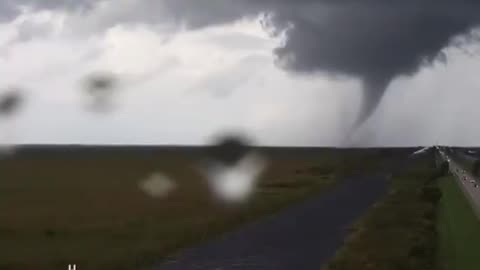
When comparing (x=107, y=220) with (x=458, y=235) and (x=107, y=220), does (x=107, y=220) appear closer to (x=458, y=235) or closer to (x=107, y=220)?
(x=107, y=220)

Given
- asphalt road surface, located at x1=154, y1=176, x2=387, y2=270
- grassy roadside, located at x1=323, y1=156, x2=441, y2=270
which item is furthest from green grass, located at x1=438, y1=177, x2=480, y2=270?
asphalt road surface, located at x1=154, y1=176, x2=387, y2=270

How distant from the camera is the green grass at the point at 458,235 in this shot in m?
31.7

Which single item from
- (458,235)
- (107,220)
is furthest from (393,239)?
(107,220)

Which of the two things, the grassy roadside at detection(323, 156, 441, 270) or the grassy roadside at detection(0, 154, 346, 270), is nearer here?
the grassy roadside at detection(323, 156, 441, 270)

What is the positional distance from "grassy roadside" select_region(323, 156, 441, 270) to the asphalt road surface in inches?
38.8

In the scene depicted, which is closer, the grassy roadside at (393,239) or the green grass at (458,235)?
the grassy roadside at (393,239)

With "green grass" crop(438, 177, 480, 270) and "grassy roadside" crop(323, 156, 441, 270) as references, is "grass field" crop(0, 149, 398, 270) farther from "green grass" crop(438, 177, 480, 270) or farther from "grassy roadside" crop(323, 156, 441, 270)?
"green grass" crop(438, 177, 480, 270)

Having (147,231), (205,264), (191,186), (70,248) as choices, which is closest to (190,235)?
(147,231)

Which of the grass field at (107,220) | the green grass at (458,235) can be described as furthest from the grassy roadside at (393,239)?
the grass field at (107,220)

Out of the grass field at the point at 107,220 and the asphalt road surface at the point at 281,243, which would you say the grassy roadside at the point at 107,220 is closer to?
the grass field at the point at 107,220

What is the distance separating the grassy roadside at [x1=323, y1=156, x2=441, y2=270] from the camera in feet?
96.9

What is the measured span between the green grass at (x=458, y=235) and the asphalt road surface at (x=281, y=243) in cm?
520

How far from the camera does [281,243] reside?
3769cm

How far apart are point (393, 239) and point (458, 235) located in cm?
620
